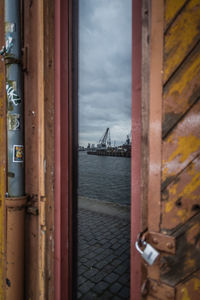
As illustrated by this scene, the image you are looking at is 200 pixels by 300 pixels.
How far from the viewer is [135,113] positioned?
112 centimetres

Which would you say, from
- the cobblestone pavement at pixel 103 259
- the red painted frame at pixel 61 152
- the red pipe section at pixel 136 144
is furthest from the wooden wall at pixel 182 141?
the cobblestone pavement at pixel 103 259

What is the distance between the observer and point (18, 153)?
5.60ft

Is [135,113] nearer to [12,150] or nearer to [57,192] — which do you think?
[57,192]

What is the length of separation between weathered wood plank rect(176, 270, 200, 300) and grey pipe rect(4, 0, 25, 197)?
141cm

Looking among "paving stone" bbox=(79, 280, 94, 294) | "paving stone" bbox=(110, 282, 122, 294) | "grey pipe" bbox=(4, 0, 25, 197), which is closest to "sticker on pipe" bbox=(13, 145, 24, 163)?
"grey pipe" bbox=(4, 0, 25, 197)

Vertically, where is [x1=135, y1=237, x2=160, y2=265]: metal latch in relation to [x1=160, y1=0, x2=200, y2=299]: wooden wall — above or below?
below

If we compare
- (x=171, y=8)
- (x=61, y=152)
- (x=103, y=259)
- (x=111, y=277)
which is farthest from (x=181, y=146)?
(x=103, y=259)

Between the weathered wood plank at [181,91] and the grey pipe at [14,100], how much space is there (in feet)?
4.43

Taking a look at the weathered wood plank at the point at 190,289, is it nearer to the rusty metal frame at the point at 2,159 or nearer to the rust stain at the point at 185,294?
the rust stain at the point at 185,294

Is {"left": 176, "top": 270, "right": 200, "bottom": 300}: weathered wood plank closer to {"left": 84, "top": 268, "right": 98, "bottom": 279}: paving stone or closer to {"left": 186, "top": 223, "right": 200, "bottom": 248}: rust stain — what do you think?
{"left": 186, "top": 223, "right": 200, "bottom": 248}: rust stain

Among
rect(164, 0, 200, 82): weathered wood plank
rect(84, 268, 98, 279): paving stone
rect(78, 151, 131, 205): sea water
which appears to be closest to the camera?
rect(164, 0, 200, 82): weathered wood plank

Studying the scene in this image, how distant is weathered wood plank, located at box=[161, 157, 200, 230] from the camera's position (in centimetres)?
80

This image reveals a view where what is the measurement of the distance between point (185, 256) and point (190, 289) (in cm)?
15

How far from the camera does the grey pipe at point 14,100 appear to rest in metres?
1.67
